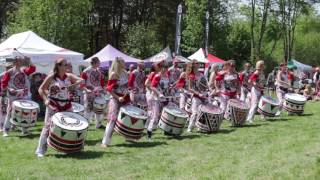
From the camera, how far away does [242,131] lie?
13.5 m

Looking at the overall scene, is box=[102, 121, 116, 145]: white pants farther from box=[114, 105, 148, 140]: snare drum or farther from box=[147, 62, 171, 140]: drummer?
box=[147, 62, 171, 140]: drummer

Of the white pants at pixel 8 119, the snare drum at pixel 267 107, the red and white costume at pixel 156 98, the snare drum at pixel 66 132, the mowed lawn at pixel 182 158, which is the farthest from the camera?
the snare drum at pixel 267 107

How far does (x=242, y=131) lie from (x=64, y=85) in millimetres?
5615

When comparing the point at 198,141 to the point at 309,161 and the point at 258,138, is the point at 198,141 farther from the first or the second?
the point at 309,161

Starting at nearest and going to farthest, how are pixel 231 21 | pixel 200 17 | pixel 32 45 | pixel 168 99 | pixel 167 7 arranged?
pixel 168 99 < pixel 32 45 < pixel 200 17 < pixel 167 7 < pixel 231 21

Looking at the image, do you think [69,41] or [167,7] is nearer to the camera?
[69,41]

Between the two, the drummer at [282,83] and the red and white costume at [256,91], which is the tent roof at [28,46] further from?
the drummer at [282,83]

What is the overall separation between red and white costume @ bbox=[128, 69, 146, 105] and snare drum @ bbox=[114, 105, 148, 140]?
152 centimetres

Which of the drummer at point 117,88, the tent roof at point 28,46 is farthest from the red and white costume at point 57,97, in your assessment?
the tent roof at point 28,46

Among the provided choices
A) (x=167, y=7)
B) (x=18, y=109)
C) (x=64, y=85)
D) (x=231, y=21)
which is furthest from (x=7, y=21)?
(x=64, y=85)

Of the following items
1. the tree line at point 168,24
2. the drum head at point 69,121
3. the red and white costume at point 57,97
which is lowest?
the tree line at point 168,24

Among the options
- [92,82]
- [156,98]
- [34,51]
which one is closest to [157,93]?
[156,98]

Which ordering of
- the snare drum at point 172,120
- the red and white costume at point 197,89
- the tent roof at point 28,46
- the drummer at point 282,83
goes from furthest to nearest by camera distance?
the tent roof at point 28,46
the drummer at point 282,83
the red and white costume at point 197,89
the snare drum at point 172,120

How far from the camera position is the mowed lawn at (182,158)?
8.09 meters
